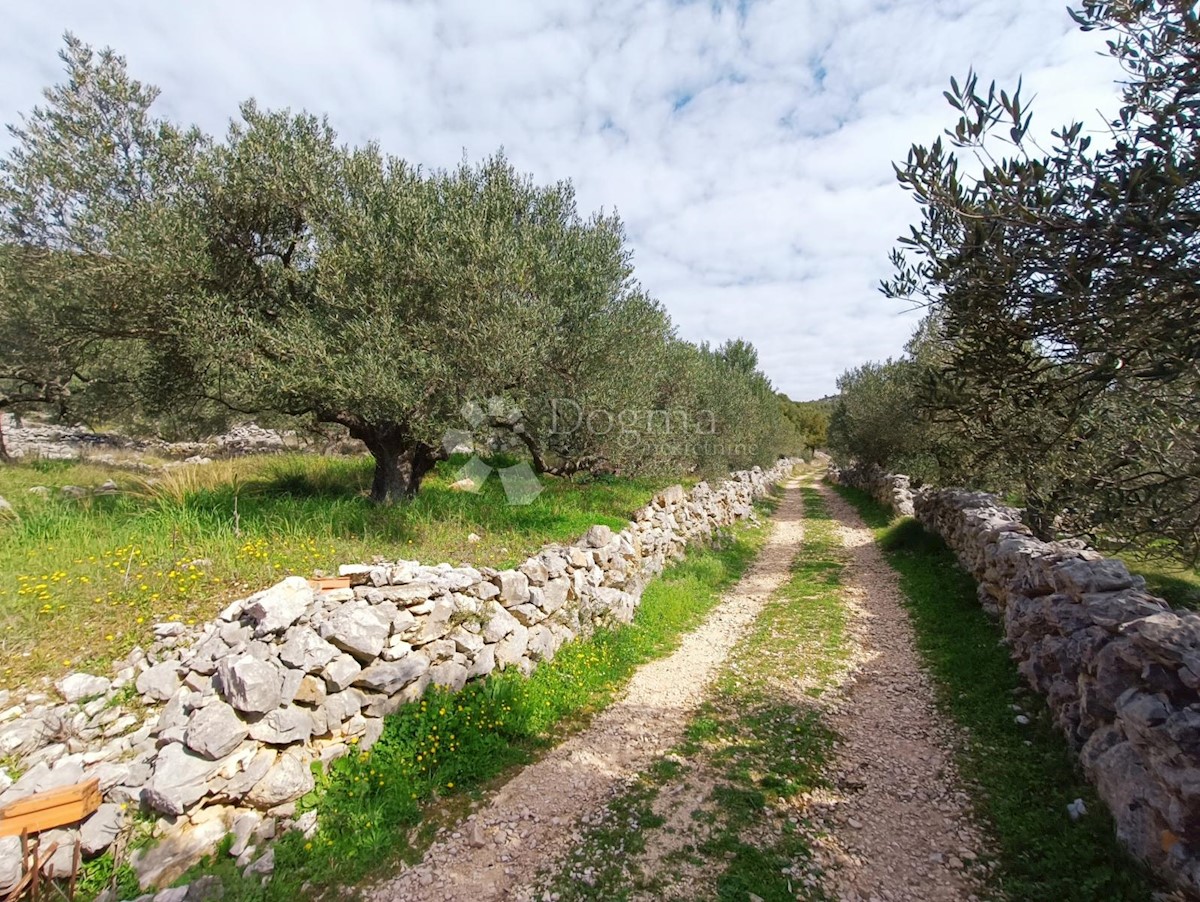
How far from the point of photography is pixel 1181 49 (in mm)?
3451

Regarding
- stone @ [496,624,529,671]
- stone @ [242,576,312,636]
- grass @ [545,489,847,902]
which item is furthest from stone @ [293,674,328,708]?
grass @ [545,489,847,902]

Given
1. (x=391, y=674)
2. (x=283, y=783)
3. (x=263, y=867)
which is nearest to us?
(x=263, y=867)

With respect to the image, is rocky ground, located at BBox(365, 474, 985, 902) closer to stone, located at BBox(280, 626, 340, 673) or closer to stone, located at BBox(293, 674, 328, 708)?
stone, located at BBox(293, 674, 328, 708)

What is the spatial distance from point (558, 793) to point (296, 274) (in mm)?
9480

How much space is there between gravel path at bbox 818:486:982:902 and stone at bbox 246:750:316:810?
14.8 feet

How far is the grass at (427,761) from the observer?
13.8 ft

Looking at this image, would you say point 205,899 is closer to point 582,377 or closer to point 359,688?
point 359,688

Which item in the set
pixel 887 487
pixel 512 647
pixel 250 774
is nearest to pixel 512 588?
pixel 512 647

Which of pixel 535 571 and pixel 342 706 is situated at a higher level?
pixel 535 571

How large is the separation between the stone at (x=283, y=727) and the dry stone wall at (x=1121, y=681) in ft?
22.0

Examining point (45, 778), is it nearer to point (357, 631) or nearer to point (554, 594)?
point (357, 631)

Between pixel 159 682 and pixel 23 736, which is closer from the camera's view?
pixel 23 736

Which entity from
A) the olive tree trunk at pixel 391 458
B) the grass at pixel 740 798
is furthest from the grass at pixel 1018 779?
the olive tree trunk at pixel 391 458

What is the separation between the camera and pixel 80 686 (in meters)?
4.68
